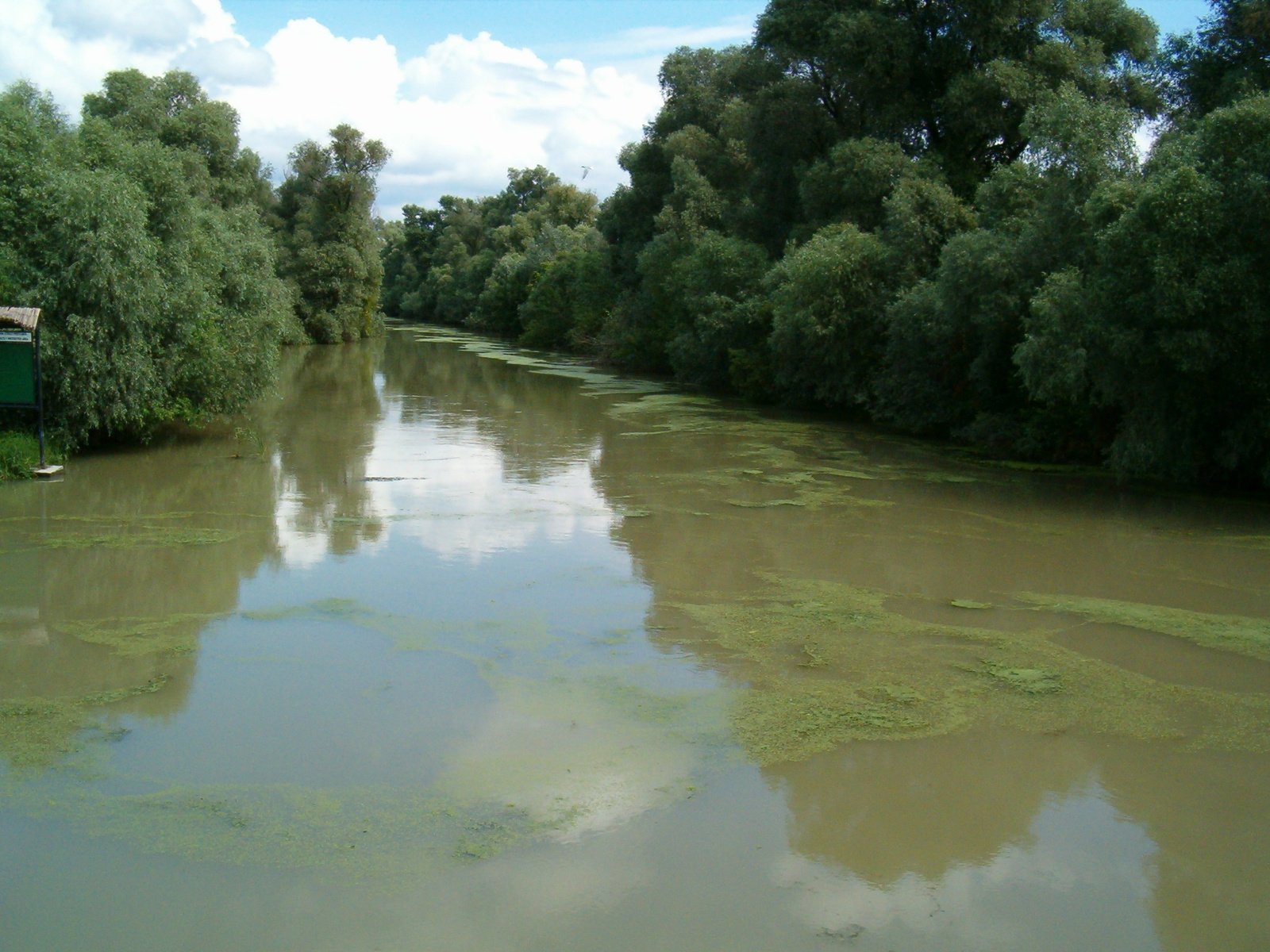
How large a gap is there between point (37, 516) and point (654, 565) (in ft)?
24.7

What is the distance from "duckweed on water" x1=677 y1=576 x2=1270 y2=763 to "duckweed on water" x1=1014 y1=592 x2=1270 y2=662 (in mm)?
943

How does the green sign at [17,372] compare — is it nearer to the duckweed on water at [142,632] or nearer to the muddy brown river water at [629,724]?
the muddy brown river water at [629,724]

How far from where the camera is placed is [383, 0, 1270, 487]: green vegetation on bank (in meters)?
13.8

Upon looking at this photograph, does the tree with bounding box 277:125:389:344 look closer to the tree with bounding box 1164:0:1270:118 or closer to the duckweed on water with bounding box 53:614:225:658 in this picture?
the tree with bounding box 1164:0:1270:118

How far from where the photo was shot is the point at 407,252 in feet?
321

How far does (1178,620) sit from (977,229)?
1318 centimetres

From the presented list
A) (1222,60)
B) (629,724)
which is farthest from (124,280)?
(1222,60)

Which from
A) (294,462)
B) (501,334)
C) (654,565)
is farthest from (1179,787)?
(501,334)

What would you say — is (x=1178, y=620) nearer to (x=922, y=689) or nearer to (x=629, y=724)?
(x=922, y=689)

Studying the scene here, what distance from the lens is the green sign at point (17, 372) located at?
46.2 ft

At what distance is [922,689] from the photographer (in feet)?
25.3

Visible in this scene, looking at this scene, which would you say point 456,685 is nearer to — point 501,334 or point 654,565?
point 654,565

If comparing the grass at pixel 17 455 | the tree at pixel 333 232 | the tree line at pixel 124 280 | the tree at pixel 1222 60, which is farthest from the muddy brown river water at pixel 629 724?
the tree at pixel 333 232

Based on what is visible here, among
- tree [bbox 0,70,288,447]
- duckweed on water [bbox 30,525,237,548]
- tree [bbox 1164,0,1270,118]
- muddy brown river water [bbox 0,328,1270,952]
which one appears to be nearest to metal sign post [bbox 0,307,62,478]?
tree [bbox 0,70,288,447]
